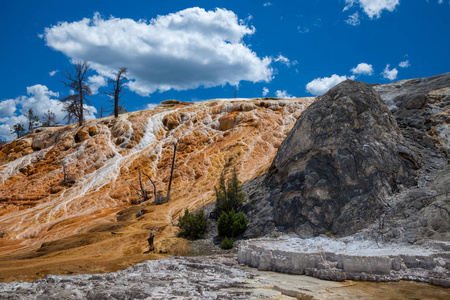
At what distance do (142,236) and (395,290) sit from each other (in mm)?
11948

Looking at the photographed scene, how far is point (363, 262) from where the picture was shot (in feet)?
29.9

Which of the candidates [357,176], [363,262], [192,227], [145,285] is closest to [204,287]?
[145,285]

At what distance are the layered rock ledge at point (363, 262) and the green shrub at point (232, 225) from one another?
11.3 feet

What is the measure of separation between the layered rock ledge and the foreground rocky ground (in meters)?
0.37

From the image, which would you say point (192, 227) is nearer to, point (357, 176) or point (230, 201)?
point (230, 201)

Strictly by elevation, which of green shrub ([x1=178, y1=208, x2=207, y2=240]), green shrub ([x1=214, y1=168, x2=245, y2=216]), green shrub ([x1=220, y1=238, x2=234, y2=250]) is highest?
green shrub ([x1=214, y1=168, x2=245, y2=216])

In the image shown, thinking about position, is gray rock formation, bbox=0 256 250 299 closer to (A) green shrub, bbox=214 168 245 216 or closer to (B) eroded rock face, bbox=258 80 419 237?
(B) eroded rock face, bbox=258 80 419 237

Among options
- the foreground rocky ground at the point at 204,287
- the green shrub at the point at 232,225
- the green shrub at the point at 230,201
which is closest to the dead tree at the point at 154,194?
the green shrub at the point at 230,201

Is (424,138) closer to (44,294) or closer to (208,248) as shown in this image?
(208,248)

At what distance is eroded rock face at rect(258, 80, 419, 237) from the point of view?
13.5 meters

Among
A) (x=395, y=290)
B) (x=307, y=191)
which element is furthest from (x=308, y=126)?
(x=395, y=290)

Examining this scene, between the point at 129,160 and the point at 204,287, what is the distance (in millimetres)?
28403

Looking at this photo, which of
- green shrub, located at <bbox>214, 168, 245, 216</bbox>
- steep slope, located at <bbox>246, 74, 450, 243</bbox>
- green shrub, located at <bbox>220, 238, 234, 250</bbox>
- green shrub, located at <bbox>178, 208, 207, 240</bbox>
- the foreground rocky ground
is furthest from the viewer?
green shrub, located at <bbox>214, 168, 245, 216</bbox>

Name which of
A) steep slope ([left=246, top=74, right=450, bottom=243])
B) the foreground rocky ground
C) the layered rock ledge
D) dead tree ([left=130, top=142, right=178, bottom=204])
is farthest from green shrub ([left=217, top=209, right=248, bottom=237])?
dead tree ([left=130, top=142, right=178, bottom=204])
